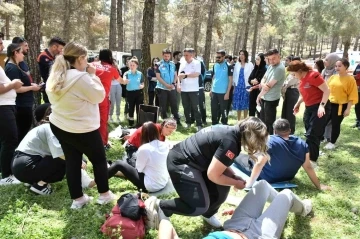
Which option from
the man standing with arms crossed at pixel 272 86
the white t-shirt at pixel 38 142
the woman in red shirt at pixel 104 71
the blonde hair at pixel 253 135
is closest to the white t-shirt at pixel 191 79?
the man standing with arms crossed at pixel 272 86

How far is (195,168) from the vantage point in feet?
8.91

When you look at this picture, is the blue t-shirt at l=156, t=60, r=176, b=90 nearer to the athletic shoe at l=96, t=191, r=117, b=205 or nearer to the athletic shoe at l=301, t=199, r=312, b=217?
the athletic shoe at l=96, t=191, r=117, b=205

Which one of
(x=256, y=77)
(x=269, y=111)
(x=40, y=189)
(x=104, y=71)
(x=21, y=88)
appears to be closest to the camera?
(x=40, y=189)

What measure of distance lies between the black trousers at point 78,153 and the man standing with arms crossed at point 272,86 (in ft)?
10.5

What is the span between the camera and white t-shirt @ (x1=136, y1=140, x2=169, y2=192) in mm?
3520

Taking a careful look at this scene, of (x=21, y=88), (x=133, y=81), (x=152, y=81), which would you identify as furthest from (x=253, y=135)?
(x=152, y=81)

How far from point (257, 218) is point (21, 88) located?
3.16 meters

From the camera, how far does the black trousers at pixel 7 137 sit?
11.9 feet

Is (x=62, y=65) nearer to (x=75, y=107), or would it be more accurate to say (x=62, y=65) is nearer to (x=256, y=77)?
(x=75, y=107)

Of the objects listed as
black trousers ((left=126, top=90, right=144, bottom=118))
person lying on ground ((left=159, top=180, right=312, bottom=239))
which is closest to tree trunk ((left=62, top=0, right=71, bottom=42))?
black trousers ((left=126, top=90, right=144, bottom=118))

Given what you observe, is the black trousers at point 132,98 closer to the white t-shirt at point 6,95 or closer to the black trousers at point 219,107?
the black trousers at point 219,107

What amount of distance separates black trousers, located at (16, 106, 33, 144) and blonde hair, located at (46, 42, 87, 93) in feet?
5.31

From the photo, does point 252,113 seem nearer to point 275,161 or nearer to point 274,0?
point 275,161

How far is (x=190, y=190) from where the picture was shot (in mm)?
2697
